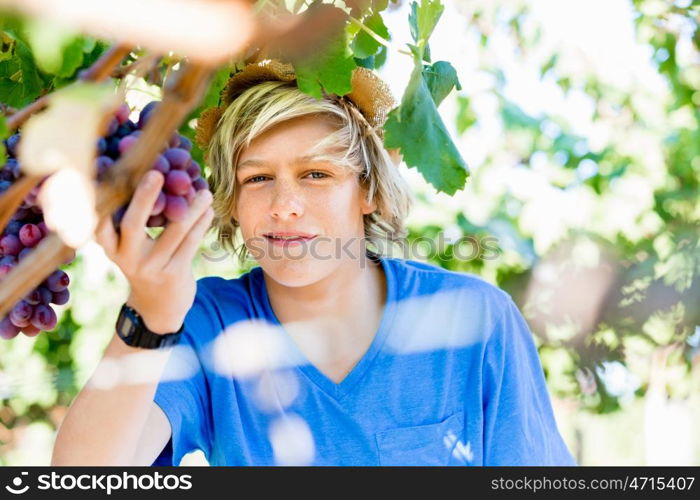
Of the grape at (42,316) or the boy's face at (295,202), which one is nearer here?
the grape at (42,316)

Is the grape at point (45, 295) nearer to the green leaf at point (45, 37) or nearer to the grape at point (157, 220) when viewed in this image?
the grape at point (157, 220)

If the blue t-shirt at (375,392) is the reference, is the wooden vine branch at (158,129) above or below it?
above

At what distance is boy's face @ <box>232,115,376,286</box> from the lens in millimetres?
1688

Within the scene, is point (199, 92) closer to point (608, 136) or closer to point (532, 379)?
point (532, 379)

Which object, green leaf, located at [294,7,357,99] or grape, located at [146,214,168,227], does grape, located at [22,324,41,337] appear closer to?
grape, located at [146,214,168,227]

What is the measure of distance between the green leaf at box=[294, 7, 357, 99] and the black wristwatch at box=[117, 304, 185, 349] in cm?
44

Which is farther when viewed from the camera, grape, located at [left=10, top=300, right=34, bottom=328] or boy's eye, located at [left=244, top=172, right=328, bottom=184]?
boy's eye, located at [left=244, top=172, right=328, bottom=184]

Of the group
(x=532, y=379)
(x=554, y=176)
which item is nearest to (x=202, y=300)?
(x=532, y=379)

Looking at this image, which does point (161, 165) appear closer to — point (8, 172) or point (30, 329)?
point (8, 172)

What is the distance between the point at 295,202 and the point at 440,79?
458 millimetres

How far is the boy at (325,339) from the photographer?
1695 mm

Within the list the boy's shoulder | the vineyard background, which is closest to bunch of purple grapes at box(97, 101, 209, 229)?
the boy's shoulder

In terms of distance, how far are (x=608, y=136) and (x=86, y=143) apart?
3346mm

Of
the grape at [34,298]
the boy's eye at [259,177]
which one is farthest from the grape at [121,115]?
the boy's eye at [259,177]
